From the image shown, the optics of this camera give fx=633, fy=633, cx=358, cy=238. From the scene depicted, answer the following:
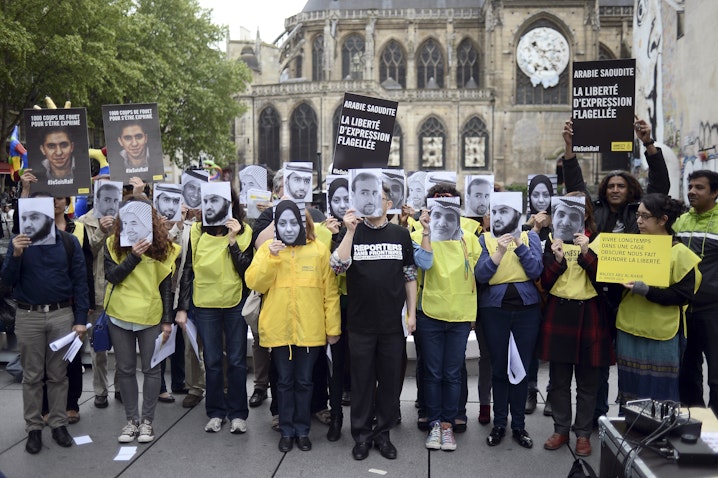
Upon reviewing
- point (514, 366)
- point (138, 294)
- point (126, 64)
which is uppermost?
point (126, 64)

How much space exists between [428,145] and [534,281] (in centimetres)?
4362

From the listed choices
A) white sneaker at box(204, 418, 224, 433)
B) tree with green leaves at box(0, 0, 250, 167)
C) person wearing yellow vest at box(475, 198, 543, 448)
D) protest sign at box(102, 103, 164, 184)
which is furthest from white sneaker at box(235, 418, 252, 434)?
tree with green leaves at box(0, 0, 250, 167)

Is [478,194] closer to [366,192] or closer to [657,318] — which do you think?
[366,192]

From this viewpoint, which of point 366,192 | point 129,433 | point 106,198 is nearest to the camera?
point 366,192

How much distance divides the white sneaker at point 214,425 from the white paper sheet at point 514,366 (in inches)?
105

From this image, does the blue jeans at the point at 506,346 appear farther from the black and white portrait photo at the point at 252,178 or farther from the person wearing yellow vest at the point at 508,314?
the black and white portrait photo at the point at 252,178

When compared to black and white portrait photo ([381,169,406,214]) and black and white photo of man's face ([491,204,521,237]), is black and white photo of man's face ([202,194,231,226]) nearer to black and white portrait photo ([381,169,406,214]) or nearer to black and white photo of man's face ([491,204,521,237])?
black and white portrait photo ([381,169,406,214])

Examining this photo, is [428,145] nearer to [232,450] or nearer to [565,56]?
[565,56]

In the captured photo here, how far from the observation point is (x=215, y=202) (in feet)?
18.1

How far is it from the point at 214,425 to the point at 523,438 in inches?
109

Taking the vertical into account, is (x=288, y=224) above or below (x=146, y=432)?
above

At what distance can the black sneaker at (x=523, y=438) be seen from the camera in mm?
5387

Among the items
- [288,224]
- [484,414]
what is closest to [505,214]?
[288,224]

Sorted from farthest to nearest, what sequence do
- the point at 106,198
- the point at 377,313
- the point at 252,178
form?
the point at 252,178
the point at 106,198
the point at 377,313
